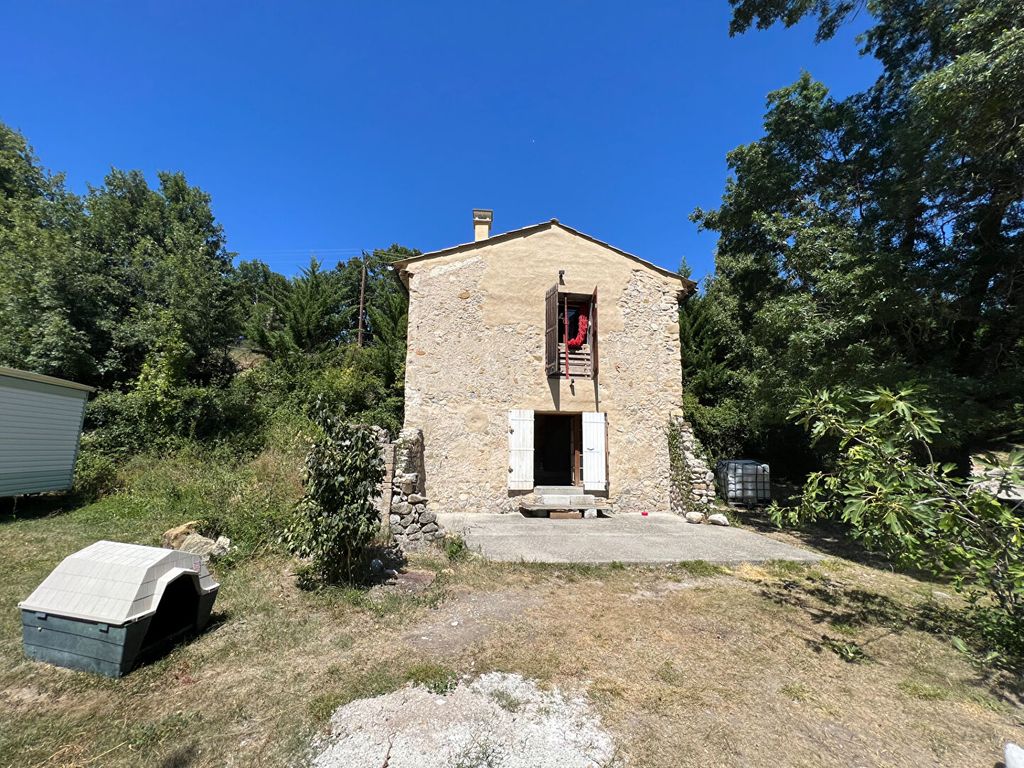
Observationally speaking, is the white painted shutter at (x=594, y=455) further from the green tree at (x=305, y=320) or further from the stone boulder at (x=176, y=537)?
the green tree at (x=305, y=320)

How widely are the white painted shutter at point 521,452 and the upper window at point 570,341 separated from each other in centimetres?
124

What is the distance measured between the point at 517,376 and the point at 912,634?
6.95 m

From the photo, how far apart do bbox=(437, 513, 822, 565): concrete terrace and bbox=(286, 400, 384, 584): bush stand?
6.15 ft

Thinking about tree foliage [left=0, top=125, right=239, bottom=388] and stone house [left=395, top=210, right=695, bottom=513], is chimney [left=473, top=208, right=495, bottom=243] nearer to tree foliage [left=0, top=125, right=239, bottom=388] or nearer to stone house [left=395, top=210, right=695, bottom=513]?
stone house [left=395, top=210, right=695, bottom=513]

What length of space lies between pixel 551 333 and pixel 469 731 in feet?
24.8

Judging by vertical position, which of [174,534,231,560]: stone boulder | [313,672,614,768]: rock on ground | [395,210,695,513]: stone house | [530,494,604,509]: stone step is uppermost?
[395,210,695,513]: stone house

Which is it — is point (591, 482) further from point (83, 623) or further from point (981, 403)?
point (83, 623)

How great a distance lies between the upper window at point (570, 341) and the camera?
9172 mm

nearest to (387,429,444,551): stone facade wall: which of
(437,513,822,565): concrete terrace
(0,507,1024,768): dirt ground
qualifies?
(437,513,822,565): concrete terrace

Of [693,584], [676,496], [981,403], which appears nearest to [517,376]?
[676,496]

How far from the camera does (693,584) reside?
191 inches

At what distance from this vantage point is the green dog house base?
273cm

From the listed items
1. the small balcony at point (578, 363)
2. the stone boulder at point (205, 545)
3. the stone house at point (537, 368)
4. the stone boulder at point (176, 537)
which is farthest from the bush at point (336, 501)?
the small balcony at point (578, 363)

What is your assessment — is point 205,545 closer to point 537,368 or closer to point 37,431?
point 37,431
